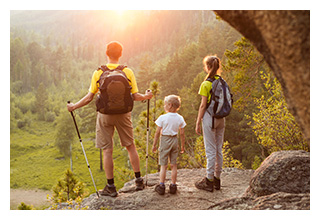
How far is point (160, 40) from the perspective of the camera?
91438 mm

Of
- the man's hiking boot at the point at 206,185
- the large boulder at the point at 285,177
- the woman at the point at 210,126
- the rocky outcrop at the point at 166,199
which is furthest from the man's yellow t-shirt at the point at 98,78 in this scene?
the large boulder at the point at 285,177

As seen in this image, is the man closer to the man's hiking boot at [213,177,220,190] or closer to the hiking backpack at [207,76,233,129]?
the hiking backpack at [207,76,233,129]

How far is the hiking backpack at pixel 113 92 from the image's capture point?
12.7ft

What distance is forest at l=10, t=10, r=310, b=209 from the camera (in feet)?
25.5

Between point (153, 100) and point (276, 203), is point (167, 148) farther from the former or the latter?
point (153, 100)

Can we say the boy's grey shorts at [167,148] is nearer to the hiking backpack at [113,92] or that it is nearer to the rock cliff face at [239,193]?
the rock cliff face at [239,193]

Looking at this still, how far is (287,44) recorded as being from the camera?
88.9 inches

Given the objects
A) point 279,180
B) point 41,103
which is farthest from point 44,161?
point 279,180

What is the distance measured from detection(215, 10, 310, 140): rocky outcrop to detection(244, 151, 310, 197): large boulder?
1636 millimetres

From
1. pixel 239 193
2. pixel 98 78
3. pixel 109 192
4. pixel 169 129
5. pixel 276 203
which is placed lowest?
pixel 239 193

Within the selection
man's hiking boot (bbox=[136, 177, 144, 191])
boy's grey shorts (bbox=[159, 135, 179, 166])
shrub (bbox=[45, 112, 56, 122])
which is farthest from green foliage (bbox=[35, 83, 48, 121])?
boy's grey shorts (bbox=[159, 135, 179, 166])

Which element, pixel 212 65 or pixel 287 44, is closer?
pixel 287 44

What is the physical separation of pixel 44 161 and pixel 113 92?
Answer: 147ft

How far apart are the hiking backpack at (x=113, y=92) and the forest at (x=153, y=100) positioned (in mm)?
3208
